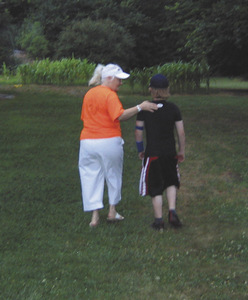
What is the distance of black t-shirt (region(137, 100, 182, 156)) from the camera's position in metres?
6.36

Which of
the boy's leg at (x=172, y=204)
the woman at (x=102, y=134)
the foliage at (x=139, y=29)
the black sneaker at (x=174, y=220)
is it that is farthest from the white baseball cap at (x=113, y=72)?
the foliage at (x=139, y=29)

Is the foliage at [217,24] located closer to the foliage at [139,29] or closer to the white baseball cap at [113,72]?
the foliage at [139,29]

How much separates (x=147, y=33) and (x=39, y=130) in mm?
25555

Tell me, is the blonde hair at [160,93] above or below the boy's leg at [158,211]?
above

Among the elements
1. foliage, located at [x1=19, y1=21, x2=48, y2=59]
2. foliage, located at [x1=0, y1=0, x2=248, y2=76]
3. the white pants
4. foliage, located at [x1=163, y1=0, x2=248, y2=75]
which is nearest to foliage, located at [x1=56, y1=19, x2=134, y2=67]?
foliage, located at [x1=0, y1=0, x2=248, y2=76]

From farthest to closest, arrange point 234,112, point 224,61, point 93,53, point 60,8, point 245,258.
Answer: point 60,8
point 93,53
point 224,61
point 234,112
point 245,258

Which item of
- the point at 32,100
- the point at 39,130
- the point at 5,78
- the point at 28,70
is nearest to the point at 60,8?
the point at 5,78

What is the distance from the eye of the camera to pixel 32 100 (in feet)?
53.6

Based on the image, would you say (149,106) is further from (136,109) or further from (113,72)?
(113,72)

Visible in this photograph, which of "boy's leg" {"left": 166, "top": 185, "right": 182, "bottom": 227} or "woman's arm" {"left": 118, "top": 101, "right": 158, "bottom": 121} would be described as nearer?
"woman's arm" {"left": 118, "top": 101, "right": 158, "bottom": 121}

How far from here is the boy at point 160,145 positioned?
635cm

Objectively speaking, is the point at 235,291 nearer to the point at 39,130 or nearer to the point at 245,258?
the point at 245,258

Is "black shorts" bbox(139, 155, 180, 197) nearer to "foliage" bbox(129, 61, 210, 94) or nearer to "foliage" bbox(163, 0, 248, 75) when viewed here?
"foliage" bbox(163, 0, 248, 75)

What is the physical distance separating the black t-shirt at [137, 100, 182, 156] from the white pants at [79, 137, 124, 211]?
349 mm
